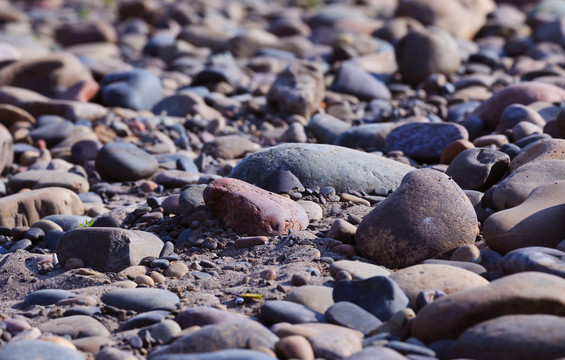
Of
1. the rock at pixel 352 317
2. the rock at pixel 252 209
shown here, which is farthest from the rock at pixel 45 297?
the rock at pixel 352 317

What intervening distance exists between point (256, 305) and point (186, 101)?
198 inches

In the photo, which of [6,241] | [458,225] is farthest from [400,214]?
[6,241]

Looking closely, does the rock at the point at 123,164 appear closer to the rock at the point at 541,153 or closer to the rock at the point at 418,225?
the rock at the point at 418,225

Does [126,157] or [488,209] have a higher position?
[488,209]

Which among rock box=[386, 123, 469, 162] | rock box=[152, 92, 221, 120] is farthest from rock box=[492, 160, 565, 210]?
rock box=[152, 92, 221, 120]

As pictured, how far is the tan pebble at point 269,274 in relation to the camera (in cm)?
315

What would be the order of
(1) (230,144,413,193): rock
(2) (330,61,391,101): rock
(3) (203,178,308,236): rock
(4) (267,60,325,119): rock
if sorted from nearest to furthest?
(3) (203,178,308,236): rock < (1) (230,144,413,193): rock < (4) (267,60,325,119): rock < (2) (330,61,391,101): rock

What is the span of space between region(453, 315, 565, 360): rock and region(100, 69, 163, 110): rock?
6.01 meters

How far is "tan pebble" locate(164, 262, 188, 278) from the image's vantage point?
3361 millimetres

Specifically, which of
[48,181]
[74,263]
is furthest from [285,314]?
[48,181]

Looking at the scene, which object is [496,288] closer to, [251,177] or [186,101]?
[251,177]

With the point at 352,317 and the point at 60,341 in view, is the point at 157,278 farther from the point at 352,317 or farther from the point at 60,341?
the point at 352,317

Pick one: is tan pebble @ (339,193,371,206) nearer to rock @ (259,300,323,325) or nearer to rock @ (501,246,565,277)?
rock @ (501,246,565,277)

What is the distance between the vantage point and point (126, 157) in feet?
18.7
